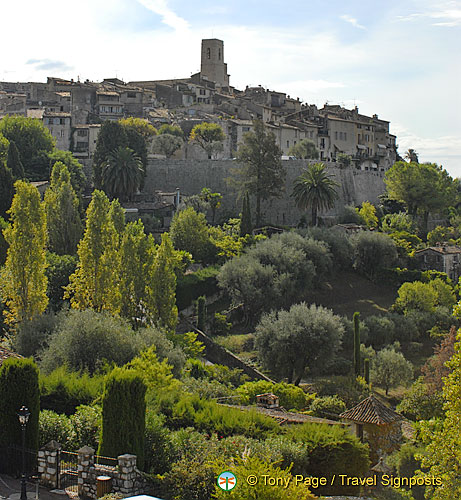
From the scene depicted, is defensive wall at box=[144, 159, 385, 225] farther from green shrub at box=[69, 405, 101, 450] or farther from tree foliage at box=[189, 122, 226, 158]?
green shrub at box=[69, 405, 101, 450]

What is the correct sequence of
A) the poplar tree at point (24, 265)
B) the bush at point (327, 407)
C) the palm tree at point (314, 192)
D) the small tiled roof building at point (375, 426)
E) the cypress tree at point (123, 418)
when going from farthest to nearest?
the palm tree at point (314, 192)
the poplar tree at point (24, 265)
the bush at point (327, 407)
the small tiled roof building at point (375, 426)
the cypress tree at point (123, 418)

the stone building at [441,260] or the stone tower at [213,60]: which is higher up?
the stone tower at [213,60]

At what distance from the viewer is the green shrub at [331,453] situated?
19.2 metres

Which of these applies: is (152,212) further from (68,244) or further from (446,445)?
(446,445)

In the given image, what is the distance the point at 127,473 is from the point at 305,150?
64.6 m

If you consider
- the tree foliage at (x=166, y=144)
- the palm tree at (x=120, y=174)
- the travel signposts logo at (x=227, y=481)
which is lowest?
the travel signposts logo at (x=227, y=481)

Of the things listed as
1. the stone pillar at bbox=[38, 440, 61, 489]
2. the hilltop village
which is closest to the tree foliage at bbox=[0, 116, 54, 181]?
the hilltop village

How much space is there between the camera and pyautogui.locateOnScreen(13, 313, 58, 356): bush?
29.8 m

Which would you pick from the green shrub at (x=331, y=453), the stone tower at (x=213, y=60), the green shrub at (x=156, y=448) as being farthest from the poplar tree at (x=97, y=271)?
the stone tower at (x=213, y=60)

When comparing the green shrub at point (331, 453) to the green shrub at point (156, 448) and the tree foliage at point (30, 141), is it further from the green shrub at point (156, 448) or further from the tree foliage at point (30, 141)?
the tree foliage at point (30, 141)

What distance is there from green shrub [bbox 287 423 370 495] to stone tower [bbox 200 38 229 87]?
10333 centimetres

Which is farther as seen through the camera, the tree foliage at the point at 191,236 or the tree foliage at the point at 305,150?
the tree foliage at the point at 305,150

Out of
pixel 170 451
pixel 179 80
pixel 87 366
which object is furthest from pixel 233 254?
pixel 179 80

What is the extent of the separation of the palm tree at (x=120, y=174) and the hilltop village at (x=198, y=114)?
13377mm
